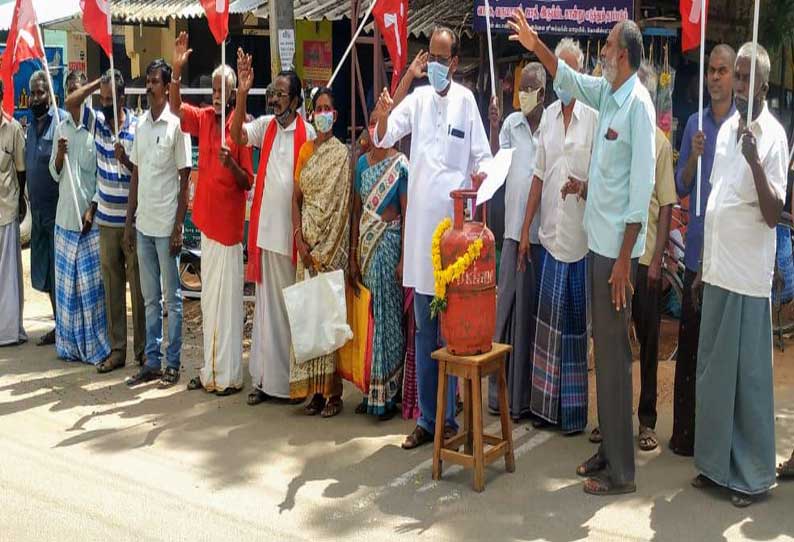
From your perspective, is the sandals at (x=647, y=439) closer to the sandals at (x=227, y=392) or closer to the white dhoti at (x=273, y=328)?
the white dhoti at (x=273, y=328)

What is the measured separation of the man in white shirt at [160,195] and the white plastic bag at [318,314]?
1181 millimetres

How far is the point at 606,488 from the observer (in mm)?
4531

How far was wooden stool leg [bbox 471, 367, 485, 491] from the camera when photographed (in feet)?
14.8

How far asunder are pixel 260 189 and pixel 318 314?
90 cm

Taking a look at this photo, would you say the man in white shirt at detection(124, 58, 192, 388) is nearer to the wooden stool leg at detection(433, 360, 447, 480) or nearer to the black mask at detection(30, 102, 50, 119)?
the black mask at detection(30, 102, 50, 119)

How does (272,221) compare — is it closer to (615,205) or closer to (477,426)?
(477,426)

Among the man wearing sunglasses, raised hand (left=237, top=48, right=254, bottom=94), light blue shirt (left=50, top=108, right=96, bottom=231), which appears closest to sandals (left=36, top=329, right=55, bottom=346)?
light blue shirt (left=50, top=108, right=96, bottom=231)

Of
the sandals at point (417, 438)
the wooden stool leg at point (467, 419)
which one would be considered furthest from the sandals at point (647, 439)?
the sandals at point (417, 438)

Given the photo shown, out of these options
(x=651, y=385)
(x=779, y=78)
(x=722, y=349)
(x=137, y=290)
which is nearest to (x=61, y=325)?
(x=137, y=290)

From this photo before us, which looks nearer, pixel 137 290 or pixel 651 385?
pixel 651 385

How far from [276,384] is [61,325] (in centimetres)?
216

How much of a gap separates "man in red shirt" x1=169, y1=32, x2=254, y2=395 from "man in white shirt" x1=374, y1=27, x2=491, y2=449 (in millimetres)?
1305

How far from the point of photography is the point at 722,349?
4426 mm

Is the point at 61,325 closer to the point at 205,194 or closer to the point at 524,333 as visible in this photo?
the point at 205,194
